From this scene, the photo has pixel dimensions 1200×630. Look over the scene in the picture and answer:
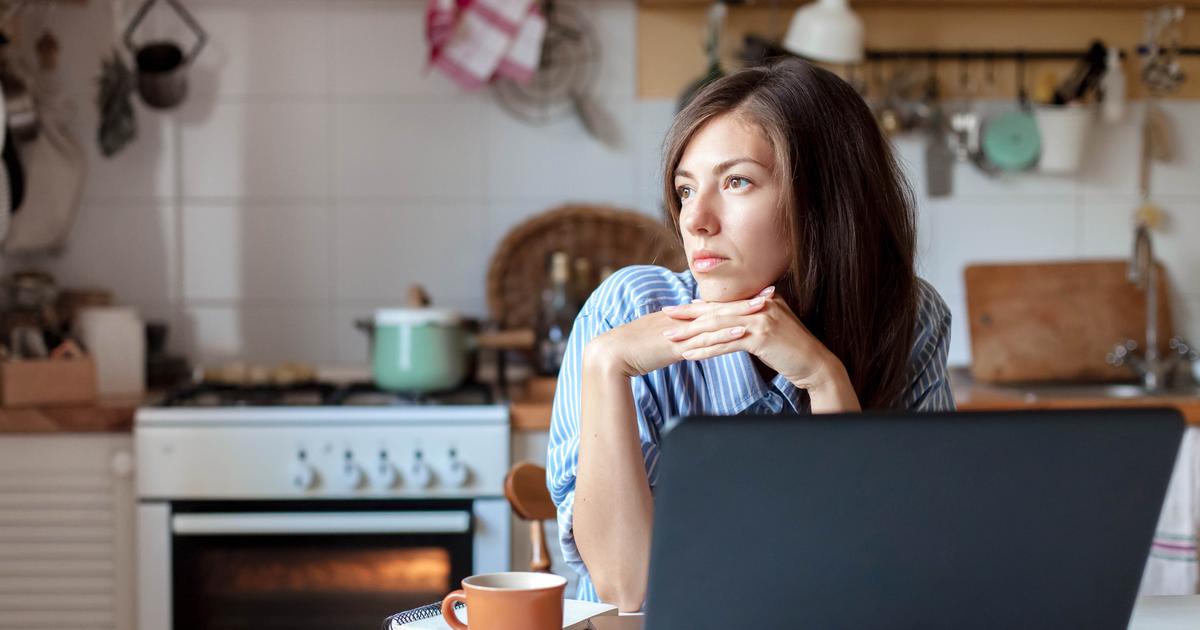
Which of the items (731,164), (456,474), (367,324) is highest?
(731,164)

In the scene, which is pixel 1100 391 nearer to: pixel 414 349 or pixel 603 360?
pixel 414 349

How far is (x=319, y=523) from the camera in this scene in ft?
6.72

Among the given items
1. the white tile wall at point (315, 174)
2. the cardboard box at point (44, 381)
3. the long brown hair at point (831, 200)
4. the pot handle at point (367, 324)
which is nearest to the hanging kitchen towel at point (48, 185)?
the white tile wall at point (315, 174)

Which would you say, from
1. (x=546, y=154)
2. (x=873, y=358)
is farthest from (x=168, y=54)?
(x=873, y=358)

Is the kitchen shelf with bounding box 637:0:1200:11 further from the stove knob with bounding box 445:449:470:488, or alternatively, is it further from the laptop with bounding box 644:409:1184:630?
the laptop with bounding box 644:409:1184:630

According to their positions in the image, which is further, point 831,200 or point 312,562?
point 312,562

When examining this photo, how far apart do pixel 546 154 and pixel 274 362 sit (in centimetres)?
74

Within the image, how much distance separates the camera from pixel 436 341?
7.34 feet

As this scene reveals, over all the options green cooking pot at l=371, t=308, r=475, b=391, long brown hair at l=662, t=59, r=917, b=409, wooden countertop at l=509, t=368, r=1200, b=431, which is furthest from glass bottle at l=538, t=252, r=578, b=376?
long brown hair at l=662, t=59, r=917, b=409

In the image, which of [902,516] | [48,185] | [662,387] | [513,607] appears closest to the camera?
[902,516]

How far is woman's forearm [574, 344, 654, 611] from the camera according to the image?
104 cm

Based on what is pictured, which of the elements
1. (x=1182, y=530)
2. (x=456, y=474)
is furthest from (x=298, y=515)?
(x=1182, y=530)

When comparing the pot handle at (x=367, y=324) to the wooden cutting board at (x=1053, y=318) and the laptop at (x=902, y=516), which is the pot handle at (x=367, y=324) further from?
the laptop at (x=902, y=516)

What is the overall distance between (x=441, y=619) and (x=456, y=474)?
1.19 metres
